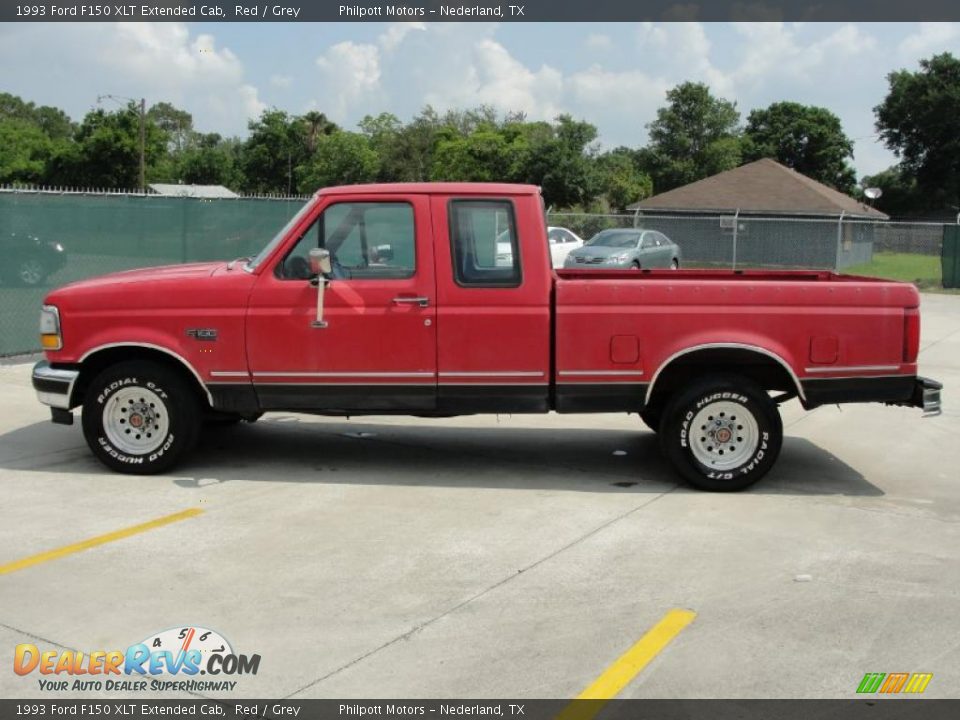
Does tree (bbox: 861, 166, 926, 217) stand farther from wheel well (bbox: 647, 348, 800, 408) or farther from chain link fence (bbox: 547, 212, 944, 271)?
wheel well (bbox: 647, 348, 800, 408)

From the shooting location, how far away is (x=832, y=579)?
221 inches

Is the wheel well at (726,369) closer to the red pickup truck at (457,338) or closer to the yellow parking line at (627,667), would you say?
the red pickup truck at (457,338)

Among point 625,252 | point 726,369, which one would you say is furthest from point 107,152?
point 726,369

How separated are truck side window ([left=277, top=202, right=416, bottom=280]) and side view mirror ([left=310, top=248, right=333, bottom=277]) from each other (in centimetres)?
31

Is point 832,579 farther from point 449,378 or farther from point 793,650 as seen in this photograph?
point 449,378

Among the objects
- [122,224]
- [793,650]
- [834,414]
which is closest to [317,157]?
[122,224]

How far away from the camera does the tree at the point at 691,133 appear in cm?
6794

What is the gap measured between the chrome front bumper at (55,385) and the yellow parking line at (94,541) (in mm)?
1524

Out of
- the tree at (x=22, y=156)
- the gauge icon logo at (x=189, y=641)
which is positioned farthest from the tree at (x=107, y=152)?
the gauge icon logo at (x=189, y=641)

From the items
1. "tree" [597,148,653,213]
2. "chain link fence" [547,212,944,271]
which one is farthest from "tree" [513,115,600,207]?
"chain link fence" [547,212,944,271]

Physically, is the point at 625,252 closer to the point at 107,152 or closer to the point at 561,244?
the point at 561,244

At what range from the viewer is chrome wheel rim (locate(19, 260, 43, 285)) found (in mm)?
12719
